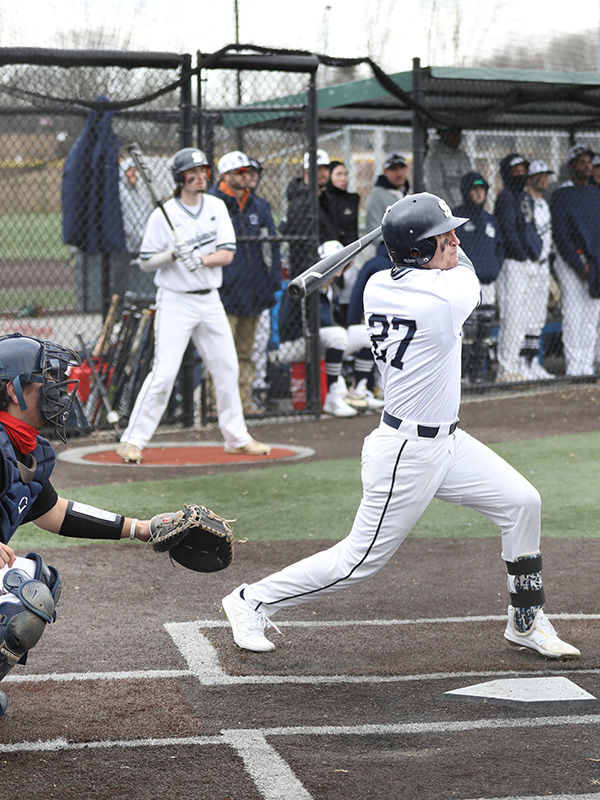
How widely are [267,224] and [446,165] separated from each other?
282cm

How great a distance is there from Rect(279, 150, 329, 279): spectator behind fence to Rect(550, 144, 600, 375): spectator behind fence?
3181 mm

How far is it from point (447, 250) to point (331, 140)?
548 inches

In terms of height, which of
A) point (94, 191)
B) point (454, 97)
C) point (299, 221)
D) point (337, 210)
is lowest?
point (299, 221)

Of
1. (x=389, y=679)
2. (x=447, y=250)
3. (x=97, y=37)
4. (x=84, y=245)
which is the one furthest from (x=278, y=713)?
(x=97, y=37)

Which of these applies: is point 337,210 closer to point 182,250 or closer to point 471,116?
point 471,116

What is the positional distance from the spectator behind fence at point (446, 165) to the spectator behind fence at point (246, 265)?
240 cm

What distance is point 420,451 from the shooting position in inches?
172

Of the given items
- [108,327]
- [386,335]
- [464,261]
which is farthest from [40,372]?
[108,327]

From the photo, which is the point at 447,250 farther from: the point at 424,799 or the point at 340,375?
the point at 340,375

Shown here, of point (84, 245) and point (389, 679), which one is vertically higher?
point (84, 245)

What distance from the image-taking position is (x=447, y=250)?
446 cm

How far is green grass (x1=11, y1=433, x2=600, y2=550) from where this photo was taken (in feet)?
22.2

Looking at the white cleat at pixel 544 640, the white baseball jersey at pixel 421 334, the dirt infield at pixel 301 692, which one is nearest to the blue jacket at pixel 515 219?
the dirt infield at pixel 301 692

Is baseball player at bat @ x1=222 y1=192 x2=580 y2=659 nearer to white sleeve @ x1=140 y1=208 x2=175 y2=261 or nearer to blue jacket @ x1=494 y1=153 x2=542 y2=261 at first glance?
white sleeve @ x1=140 y1=208 x2=175 y2=261
